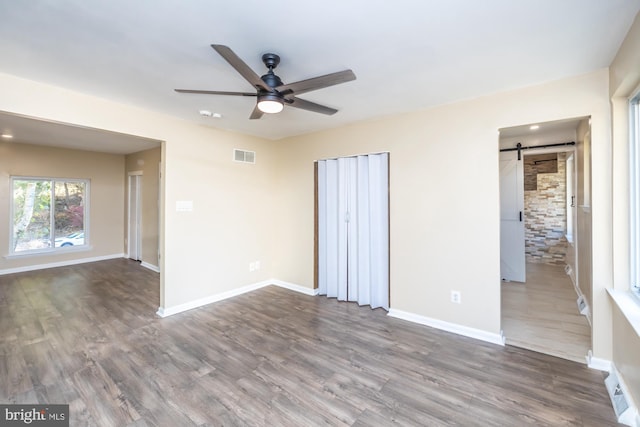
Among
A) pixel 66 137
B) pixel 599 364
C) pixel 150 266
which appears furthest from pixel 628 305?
pixel 66 137

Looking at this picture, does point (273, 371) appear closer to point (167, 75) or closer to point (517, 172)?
point (167, 75)

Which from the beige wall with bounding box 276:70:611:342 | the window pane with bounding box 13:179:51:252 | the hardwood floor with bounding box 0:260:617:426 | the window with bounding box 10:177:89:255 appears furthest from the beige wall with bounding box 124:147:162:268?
the beige wall with bounding box 276:70:611:342

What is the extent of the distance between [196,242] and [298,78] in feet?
8.59

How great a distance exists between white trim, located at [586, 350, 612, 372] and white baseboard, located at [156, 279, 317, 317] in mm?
3060

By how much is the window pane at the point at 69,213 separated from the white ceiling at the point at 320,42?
16.3 feet

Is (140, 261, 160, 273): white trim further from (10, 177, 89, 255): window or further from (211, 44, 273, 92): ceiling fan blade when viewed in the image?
(211, 44, 273, 92): ceiling fan blade

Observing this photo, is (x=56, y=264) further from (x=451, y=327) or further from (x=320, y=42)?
(x=451, y=327)

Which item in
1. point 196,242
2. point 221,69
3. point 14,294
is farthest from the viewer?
point 14,294

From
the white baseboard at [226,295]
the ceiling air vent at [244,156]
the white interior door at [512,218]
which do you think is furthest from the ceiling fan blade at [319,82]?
the white interior door at [512,218]

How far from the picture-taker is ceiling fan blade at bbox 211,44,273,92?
4.72 feet

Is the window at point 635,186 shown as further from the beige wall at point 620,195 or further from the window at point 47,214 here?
the window at point 47,214

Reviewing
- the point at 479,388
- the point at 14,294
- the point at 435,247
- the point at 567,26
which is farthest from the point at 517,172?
the point at 14,294

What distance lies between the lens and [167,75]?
7.68ft

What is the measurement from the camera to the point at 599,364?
7.50 feet
